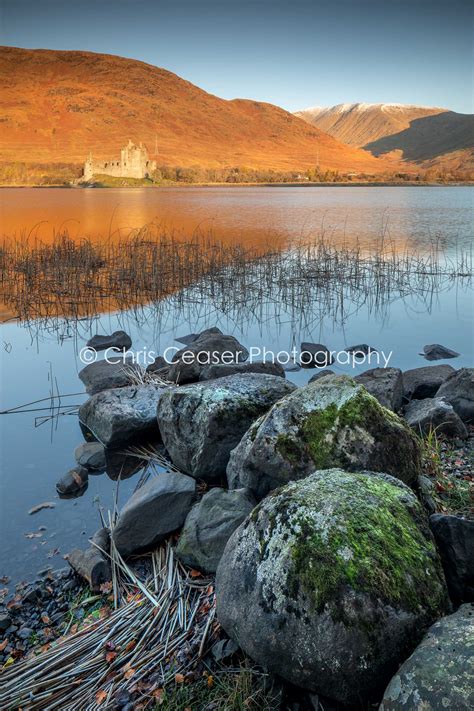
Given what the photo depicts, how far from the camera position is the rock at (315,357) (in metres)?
9.20

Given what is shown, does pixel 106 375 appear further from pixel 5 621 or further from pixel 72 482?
pixel 5 621

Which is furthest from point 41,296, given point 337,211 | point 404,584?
point 337,211

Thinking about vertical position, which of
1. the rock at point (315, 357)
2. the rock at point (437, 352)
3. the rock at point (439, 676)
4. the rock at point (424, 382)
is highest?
the rock at point (439, 676)

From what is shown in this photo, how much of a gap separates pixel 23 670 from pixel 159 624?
0.86 metres

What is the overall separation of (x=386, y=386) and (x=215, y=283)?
9363mm

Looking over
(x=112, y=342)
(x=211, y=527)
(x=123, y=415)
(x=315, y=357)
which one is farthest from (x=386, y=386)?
(x=112, y=342)

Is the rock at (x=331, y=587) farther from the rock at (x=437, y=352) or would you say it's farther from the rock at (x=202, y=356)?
the rock at (x=437, y=352)

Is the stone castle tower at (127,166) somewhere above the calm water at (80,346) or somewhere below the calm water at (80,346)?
above

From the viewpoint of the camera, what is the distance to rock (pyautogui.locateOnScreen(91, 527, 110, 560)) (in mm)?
4453

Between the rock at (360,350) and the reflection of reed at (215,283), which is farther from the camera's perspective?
the reflection of reed at (215,283)

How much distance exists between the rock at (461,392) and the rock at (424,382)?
430mm

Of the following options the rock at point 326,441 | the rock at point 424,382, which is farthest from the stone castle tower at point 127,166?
the rock at point 326,441

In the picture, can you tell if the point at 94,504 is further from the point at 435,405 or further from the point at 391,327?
the point at 391,327

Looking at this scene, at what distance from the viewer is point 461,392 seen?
21.2 ft
